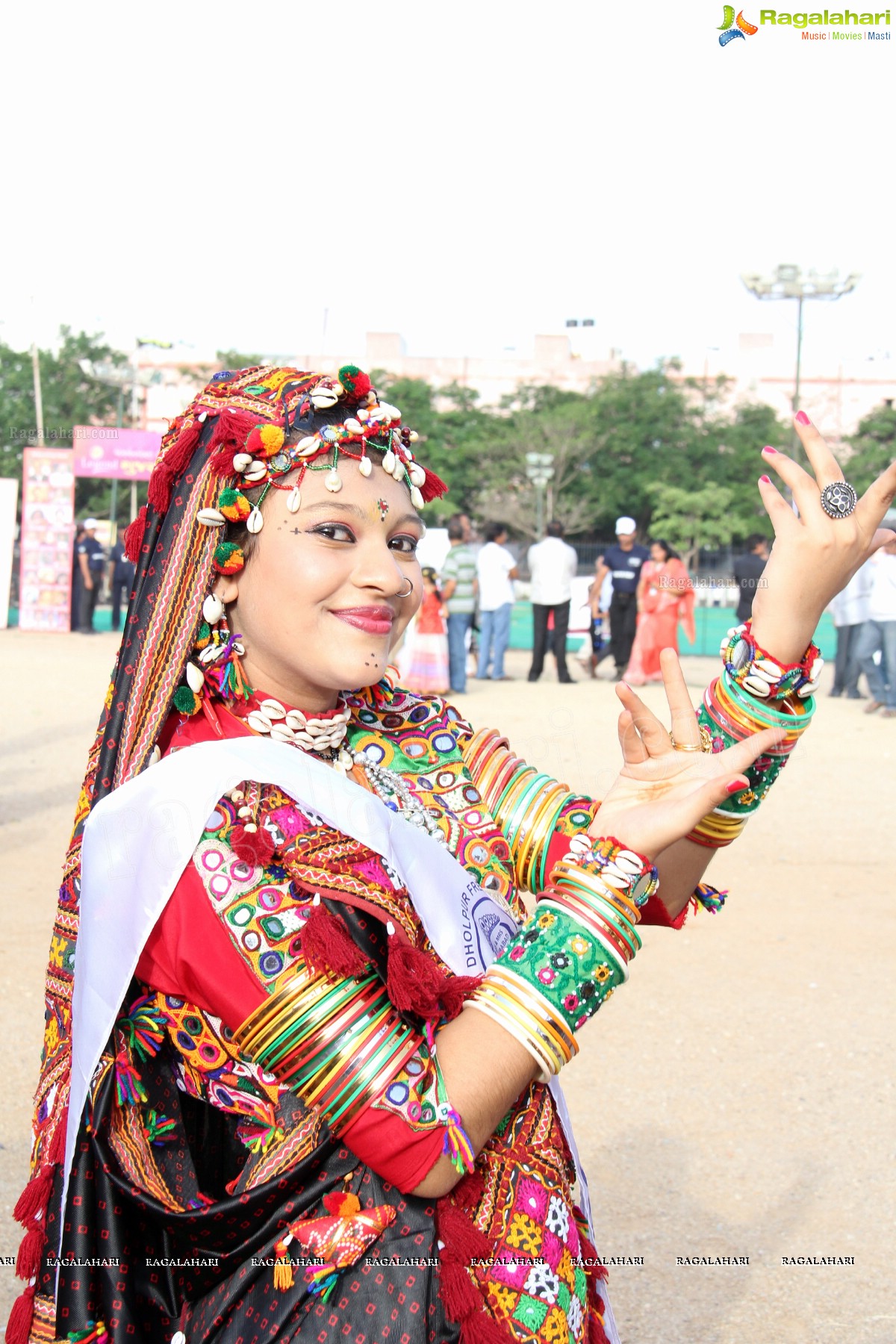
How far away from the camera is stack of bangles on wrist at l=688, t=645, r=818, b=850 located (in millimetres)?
1746

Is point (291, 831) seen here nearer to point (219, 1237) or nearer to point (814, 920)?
point (219, 1237)

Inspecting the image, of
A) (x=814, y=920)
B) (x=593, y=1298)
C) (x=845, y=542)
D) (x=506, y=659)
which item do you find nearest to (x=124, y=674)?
(x=845, y=542)

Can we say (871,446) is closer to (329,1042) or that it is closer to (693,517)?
(693,517)

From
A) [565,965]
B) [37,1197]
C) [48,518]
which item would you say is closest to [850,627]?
[565,965]

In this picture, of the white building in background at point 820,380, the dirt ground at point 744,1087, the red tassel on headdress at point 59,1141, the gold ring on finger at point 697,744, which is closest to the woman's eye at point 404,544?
the gold ring on finger at point 697,744

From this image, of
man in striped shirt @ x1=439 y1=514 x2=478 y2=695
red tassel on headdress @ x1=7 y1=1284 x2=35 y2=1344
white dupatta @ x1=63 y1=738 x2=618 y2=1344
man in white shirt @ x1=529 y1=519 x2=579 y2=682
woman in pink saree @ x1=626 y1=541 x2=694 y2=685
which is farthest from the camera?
man in white shirt @ x1=529 y1=519 x2=579 y2=682

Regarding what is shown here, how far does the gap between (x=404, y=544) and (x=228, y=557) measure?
0.27 m

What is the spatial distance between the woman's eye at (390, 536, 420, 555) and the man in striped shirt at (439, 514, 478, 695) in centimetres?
1071

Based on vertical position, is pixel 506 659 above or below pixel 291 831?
below

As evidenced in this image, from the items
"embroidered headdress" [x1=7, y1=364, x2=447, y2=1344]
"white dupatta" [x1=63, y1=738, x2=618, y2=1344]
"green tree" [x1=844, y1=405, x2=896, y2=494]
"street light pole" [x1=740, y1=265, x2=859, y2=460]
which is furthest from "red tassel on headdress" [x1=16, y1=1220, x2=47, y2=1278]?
"green tree" [x1=844, y1=405, x2=896, y2=494]

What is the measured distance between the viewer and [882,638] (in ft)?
39.1

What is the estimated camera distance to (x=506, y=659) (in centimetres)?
1817

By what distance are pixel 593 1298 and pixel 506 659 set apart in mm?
16440

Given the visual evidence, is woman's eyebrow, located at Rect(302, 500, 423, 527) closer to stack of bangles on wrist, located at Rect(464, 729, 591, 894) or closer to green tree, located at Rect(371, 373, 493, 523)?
stack of bangles on wrist, located at Rect(464, 729, 591, 894)
